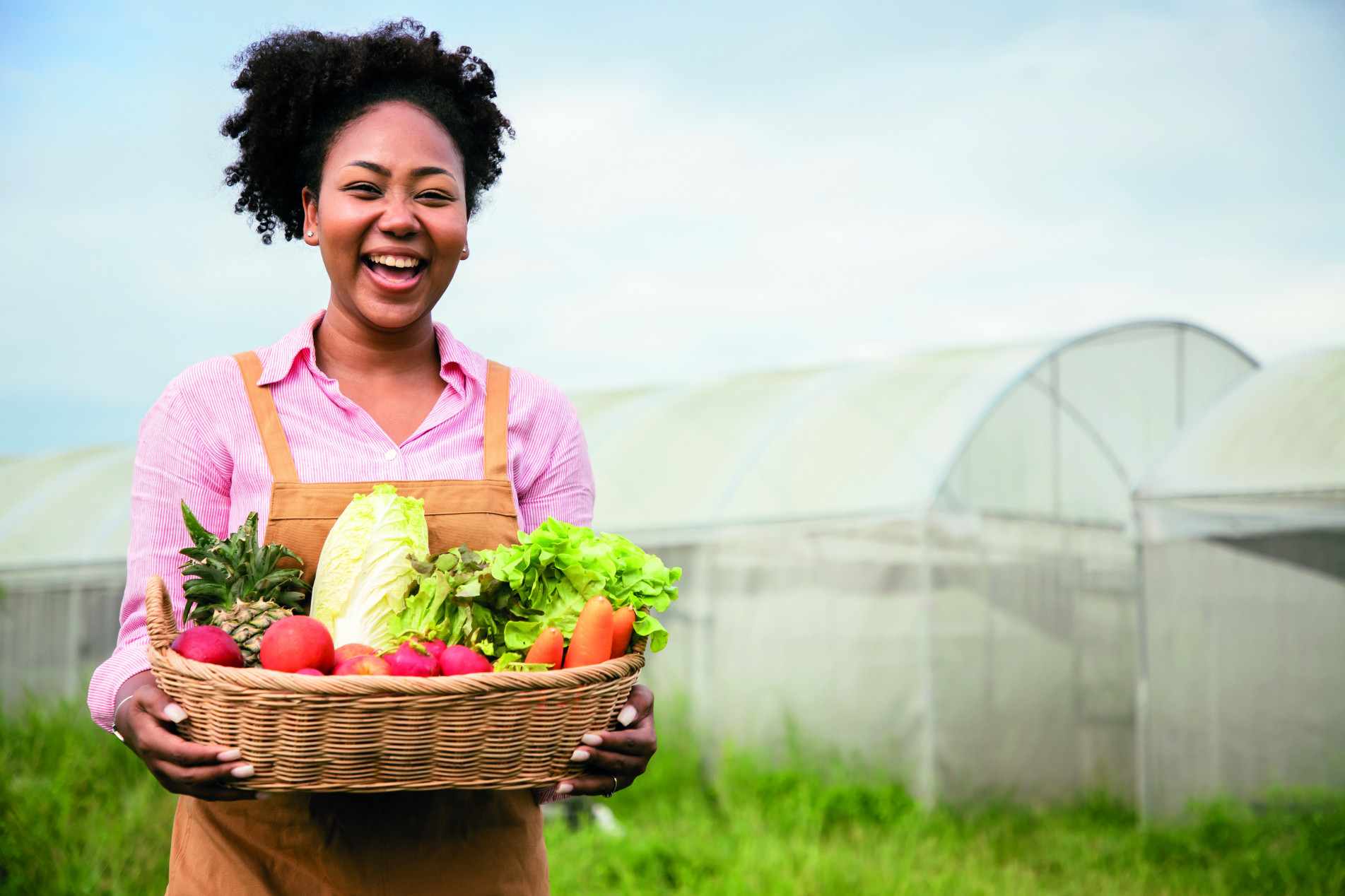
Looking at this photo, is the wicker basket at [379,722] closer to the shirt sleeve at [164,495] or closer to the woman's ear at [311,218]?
the shirt sleeve at [164,495]

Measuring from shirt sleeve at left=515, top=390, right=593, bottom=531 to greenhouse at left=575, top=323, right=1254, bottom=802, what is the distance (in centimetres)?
599

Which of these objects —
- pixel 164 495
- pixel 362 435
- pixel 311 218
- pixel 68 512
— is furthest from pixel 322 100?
pixel 68 512

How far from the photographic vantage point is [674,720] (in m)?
8.53

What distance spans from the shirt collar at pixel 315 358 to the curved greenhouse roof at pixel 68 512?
851 centimetres

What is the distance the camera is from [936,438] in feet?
27.0

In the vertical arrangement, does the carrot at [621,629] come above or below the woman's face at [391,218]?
below

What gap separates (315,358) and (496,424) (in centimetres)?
31

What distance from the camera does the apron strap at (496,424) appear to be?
1945 millimetres

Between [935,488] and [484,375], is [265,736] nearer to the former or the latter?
[484,375]

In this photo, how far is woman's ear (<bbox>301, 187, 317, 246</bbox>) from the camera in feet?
6.54

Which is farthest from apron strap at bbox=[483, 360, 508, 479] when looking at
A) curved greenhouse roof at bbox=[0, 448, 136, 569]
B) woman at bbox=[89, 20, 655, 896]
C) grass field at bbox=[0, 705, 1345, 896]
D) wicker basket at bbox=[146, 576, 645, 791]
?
curved greenhouse roof at bbox=[0, 448, 136, 569]

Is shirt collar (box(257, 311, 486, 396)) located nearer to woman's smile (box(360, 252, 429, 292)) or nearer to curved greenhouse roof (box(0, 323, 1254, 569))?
woman's smile (box(360, 252, 429, 292))

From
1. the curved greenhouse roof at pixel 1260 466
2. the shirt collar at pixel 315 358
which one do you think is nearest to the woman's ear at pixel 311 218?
the shirt collar at pixel 315 358

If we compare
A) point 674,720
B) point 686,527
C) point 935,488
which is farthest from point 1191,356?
point 674,720
